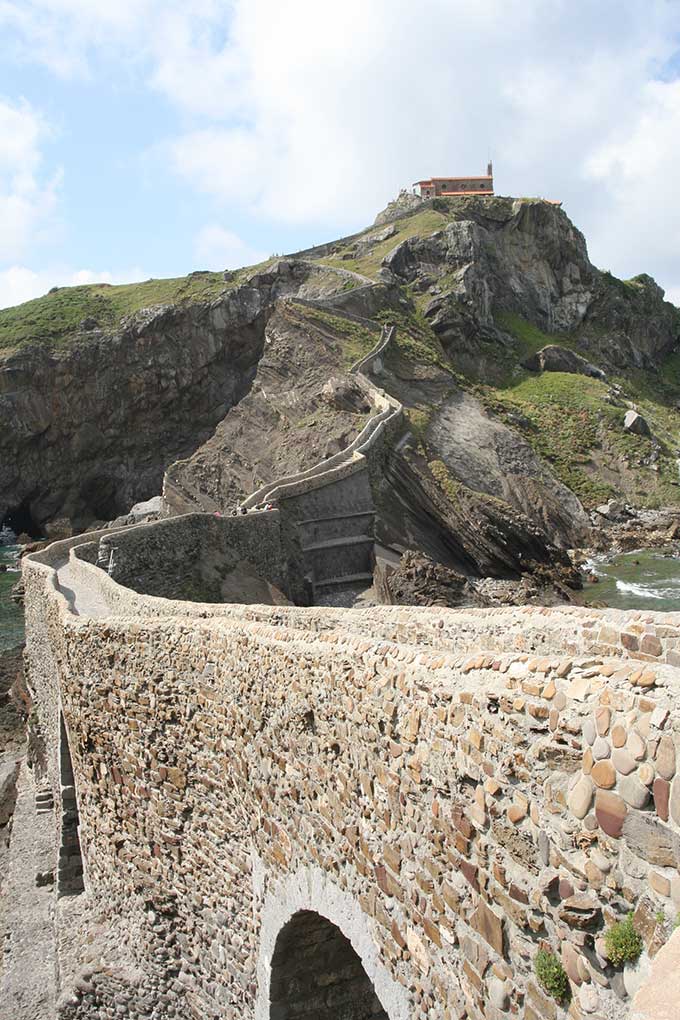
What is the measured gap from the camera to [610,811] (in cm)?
397

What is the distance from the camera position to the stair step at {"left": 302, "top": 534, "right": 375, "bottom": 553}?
3256cm

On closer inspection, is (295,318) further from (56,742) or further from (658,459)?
(56,742)

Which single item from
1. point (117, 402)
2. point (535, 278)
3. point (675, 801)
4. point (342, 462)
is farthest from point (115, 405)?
point (675, 801)

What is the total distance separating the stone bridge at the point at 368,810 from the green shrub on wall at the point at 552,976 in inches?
2.9

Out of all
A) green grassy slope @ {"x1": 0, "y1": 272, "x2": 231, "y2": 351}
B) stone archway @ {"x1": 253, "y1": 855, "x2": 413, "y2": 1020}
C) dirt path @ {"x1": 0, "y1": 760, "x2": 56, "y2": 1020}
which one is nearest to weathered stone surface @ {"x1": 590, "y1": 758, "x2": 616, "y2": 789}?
stone archway @ {"x1": 253, "y1": 855, "x2": 413, "y2": 1020}

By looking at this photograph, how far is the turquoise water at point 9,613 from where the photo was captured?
121 ft

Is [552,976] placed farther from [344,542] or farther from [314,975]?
[344,542]

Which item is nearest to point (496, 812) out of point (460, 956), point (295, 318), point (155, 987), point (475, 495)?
point (460, 956)

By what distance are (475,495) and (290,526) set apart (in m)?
11.8

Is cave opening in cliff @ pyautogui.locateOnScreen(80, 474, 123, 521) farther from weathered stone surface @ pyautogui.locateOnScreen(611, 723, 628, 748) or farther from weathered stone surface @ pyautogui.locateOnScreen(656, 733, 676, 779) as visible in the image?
weathered stone surface @ pyautogui.locateOnScreen(656, 733, 676, 779)

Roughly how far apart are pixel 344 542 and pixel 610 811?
29586 mm

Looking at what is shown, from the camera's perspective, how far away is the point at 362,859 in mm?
6312

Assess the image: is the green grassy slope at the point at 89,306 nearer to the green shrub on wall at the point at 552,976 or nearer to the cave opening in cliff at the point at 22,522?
the cave opening in cliff at the point at 22,522

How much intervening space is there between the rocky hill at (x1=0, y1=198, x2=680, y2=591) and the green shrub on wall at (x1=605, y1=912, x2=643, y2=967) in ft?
100
